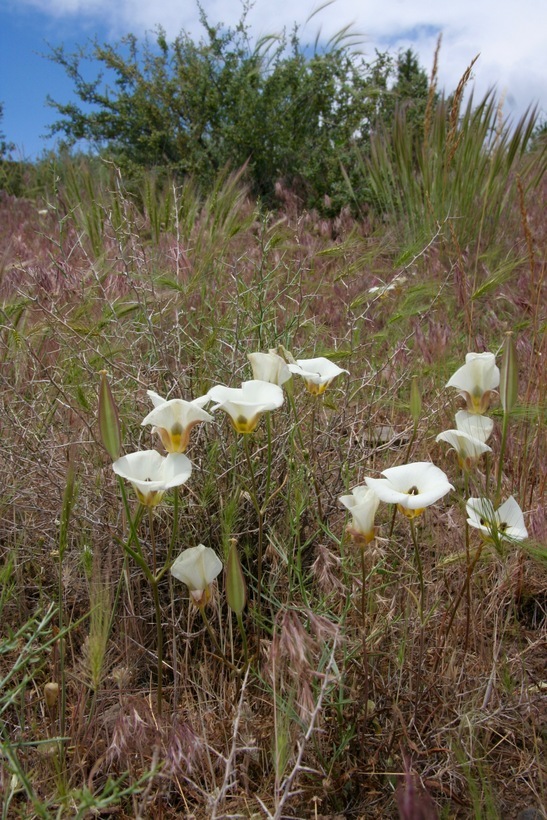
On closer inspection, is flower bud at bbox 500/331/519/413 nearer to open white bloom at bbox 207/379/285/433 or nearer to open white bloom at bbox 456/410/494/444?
open white bloom at bbox 456/410/494/444

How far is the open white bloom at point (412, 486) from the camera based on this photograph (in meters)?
1.03

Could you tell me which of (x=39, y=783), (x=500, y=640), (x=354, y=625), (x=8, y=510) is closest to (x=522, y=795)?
(x=500, y=640)

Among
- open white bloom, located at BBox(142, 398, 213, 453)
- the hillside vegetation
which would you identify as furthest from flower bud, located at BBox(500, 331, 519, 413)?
open white bloom, located at BBox(142, 398, 213, 453)

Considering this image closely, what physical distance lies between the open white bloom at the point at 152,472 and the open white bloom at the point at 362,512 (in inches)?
10.5

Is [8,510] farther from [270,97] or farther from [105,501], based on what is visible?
[270,97]

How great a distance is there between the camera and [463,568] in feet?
5.15

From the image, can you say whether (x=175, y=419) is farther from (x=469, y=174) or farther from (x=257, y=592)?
(x=469, y=174)

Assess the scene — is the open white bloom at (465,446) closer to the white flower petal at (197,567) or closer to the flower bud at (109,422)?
the white flower petal at (197,567)

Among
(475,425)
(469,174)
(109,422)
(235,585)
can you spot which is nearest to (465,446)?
(475,425)

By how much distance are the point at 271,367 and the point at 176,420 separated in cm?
21

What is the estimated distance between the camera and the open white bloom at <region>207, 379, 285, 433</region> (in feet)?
3.60

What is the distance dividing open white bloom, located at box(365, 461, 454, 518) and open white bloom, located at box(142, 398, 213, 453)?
0.97 ft

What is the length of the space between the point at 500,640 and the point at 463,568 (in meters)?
0.20

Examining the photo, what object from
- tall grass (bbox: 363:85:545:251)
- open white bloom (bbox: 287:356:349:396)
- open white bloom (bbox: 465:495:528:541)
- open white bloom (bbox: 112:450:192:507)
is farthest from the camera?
tall grass (bbox: 363:85:545:251)
